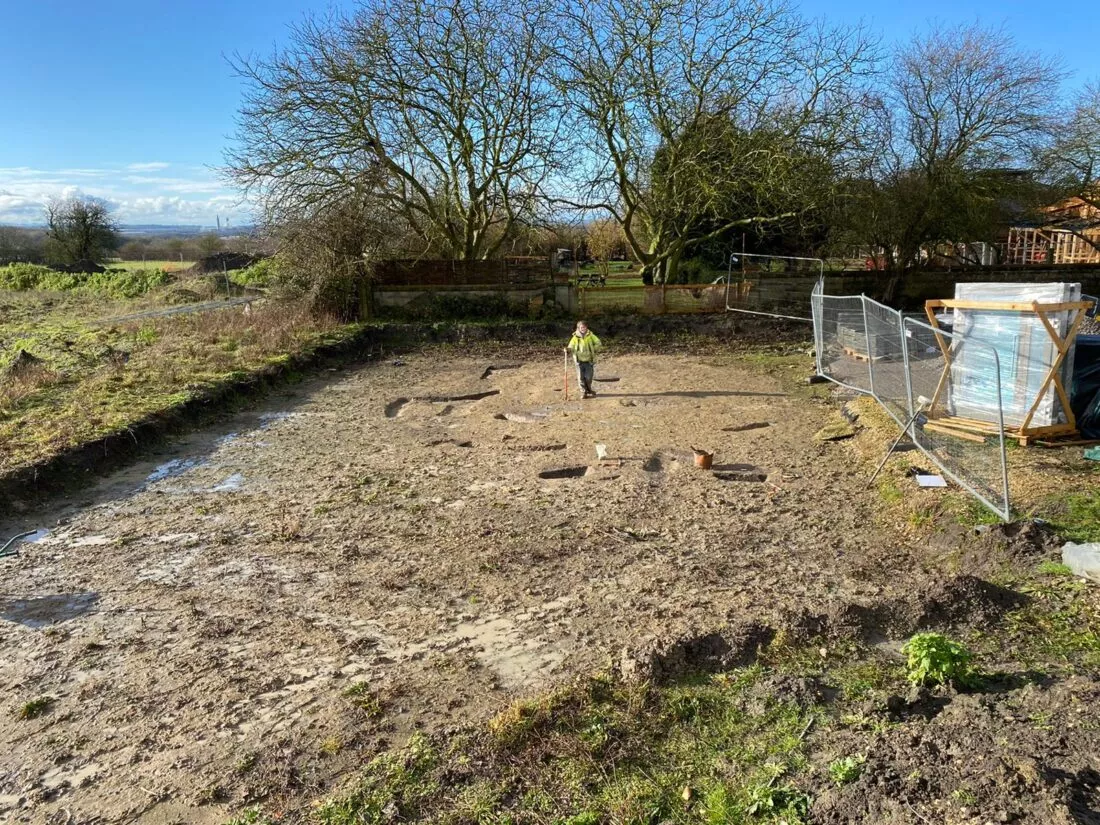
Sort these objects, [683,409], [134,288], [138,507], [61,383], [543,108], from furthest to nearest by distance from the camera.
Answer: [134,288]
[543,108]
[61,383]
[683,409]
[138,507]

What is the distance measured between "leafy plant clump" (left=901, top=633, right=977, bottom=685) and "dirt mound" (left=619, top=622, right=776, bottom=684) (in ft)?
3.08

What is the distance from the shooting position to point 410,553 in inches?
265

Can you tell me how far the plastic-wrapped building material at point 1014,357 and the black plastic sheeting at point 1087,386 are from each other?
Answer: 278 millimetres

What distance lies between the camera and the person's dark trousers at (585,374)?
12970 millimetres

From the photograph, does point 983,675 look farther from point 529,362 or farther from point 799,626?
point 529,362

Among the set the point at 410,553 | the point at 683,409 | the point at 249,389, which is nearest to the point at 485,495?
the point at 410,553

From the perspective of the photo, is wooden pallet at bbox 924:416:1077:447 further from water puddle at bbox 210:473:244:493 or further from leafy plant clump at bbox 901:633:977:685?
water puddle at bbox 210:473:244:493

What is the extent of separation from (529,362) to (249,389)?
6.37 meters

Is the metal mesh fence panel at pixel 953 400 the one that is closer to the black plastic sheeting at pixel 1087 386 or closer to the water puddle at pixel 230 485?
the black plastic sheeting at pixel 1087 386

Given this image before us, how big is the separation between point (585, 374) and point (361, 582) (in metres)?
7.63

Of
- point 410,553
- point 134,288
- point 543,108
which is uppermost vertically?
point 543,108

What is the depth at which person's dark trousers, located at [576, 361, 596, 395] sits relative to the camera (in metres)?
13.0

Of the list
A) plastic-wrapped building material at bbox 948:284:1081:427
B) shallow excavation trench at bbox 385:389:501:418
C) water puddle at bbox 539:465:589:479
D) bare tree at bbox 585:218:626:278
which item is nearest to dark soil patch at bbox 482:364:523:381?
shallow excavation trench at bbox 385:389:501:418

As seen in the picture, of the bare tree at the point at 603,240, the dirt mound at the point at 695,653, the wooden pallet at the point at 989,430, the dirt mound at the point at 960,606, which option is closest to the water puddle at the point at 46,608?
the dirt mound at the point at 695,653
